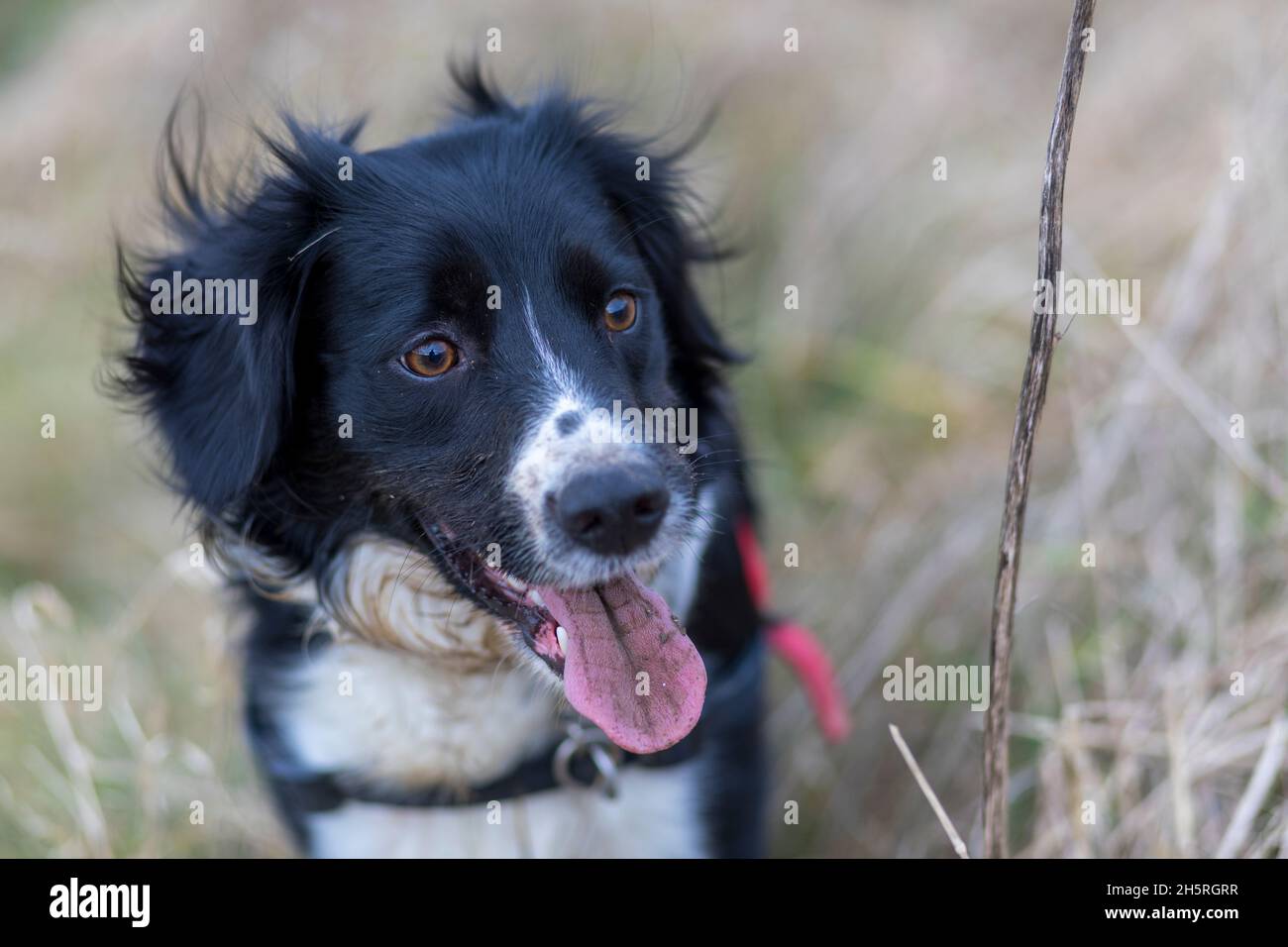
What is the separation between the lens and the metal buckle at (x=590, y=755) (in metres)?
2.74

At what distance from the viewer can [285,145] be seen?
2686mm

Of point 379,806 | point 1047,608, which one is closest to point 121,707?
point 379,806

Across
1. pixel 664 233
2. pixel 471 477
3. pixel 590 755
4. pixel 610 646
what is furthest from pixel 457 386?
pixel 590 755

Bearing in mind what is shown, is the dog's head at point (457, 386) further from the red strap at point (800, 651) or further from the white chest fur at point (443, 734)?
the red strap at point (800, 651)

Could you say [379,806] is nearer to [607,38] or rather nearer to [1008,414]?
[1008,414]

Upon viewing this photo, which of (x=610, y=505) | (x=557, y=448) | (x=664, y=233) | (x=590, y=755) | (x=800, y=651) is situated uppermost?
(x=664, y=233)
